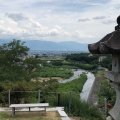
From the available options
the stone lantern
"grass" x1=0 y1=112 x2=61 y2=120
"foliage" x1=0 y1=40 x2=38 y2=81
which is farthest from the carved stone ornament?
"foliage" x1=0 y1=40 x2=38 y2=81

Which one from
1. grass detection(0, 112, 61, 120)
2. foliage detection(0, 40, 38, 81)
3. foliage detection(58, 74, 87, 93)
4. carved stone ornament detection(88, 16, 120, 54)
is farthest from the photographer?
foliage detection(58, 74, 87, 93)

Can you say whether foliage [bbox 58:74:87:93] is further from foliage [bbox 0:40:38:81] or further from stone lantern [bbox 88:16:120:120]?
stone lantern [bbox 88:16:120:120]

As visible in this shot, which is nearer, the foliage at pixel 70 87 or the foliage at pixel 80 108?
the foliage at pixel 80 108

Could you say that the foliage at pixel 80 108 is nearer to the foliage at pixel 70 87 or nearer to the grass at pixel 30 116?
the grass at pixel 30 116

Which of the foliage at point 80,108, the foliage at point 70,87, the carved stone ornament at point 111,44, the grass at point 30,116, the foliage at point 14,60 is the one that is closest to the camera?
the carved stone ornament at point 111,44

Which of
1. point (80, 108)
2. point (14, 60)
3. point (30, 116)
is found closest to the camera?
point (30, 116)

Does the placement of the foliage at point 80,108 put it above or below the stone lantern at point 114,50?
below

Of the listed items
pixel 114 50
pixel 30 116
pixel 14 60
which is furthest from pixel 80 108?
pixel 14 60

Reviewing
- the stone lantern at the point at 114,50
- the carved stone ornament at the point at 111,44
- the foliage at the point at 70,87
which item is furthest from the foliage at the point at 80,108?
the foliage at the point at 70,87

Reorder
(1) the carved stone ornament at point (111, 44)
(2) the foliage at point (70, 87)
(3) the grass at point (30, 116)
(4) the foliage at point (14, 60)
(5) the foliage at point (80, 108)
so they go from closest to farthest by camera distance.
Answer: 1. (1) the carved stone ornament at point (111, 44)
2. (3) the grass at point (30, 116)
3. (5) the foliage at point (80, 108)
4. (4) the foliage at point (14, 60)
5. (2) the foliage at point (70, 87)

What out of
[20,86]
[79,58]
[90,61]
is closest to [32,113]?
[20,86]

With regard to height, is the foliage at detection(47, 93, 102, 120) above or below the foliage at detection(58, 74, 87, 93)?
above

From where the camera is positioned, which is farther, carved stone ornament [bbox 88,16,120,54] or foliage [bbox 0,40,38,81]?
foliage [bbox 0,40,38,81]

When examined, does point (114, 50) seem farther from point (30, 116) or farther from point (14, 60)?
point (14, 60)
